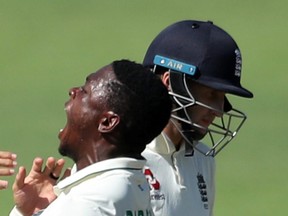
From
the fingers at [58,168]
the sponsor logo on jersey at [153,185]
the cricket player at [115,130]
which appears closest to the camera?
the cricket player at [115,130]

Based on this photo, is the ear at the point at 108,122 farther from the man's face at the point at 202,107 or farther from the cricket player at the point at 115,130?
the man's face at the point at 202,107

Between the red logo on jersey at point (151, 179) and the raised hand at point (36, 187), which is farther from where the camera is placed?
the red logo on jersey at point (151, 179)

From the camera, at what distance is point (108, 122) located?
3855mm

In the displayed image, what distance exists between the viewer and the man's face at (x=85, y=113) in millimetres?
3875

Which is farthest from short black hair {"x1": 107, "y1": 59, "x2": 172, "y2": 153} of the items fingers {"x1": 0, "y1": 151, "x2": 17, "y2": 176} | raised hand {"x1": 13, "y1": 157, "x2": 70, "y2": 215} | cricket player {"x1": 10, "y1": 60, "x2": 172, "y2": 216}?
fingers {"x1": 0, "y1": 151, "x2": 17, "y2": 176}

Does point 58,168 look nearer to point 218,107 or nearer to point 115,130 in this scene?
point 218,107

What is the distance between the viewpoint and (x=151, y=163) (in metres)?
5.01

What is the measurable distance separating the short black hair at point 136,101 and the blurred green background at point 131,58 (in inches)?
217

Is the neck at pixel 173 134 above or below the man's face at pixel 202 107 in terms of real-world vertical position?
below

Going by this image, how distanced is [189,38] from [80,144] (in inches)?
53.1

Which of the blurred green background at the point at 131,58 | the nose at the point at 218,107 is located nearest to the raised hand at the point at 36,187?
the nose at the point at 218,107

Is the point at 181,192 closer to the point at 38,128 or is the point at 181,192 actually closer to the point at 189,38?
the point at 189,38

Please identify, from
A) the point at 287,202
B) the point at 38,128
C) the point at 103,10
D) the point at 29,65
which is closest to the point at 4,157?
the point at 287,202

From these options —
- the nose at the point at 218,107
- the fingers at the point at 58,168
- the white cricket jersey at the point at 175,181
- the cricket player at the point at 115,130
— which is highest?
the cricket player at the point at 115,130
